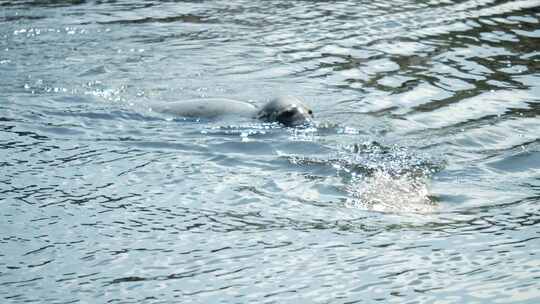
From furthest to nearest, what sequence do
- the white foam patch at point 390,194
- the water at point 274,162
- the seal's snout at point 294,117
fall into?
the seal's snout at point 294,117 → the white foam patch at point 390,194 → the water at point 274,162

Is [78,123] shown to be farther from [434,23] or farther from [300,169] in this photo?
[434,23]

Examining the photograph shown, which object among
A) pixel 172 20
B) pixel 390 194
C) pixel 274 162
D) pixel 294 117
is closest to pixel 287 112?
pixel 294 117

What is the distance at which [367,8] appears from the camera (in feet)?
36.4

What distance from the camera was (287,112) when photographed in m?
7.01

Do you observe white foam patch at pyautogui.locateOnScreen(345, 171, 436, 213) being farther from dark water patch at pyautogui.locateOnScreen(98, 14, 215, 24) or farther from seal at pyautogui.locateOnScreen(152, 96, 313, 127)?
dark water patch at pyautogui.locateOnScreen(98, 14, 215, 24)

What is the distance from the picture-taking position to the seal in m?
6.99

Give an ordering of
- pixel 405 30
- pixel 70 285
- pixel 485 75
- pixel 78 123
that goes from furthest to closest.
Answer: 1. pixel 405 30
2. pixel 485 75
3. pixel 78 123
4. pixel 70 285

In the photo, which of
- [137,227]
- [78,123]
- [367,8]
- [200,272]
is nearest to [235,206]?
[137,227]

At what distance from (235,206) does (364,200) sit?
0.72 metres

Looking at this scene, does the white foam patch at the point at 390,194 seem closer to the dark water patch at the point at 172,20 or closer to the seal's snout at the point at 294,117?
the seal's snout at the point at 294,117

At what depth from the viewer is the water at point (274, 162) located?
175 inches

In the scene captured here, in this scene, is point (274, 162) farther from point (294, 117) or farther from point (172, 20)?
point (172, 20)

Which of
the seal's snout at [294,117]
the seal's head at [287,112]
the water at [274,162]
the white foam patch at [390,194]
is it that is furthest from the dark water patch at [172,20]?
the white foam patch at [390,194]

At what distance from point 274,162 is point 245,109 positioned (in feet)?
4.23
